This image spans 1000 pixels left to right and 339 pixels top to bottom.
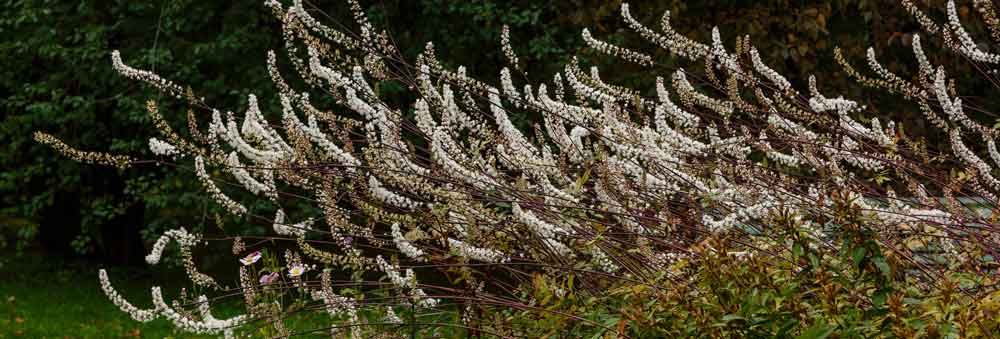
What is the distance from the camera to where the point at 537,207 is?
3365mm

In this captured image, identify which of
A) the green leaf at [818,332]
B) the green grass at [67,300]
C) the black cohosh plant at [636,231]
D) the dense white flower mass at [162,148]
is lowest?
the green leaf at [818,332]

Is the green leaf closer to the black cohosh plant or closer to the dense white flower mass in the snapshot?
the black cohosh plant

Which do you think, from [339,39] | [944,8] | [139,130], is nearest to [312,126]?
[339,39]

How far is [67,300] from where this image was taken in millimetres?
11500

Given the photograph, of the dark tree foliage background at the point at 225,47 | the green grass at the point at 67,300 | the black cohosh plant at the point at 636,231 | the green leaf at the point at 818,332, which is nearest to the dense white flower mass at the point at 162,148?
the black cohosh plant at the point at 636,231

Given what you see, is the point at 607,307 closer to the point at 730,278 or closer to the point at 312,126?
the point at 730,278

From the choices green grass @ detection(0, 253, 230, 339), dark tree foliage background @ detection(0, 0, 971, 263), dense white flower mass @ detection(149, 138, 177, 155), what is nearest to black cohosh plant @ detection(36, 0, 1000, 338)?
dense white flower mass @ detection(149, 138, 177, 155)

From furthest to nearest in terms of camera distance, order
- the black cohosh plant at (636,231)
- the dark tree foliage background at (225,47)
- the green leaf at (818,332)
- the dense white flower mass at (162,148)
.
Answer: the dark tree foliage background at (225,47) → the dense white flower mass at (162,148) → the black cohosh plant at (636,231) → the green leaf at (818,332)

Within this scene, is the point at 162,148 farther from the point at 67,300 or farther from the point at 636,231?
the point at 67,300

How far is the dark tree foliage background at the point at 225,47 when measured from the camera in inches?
342

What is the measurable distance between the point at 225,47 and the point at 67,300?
3488mm

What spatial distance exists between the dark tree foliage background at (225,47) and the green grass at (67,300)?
28.6 inches

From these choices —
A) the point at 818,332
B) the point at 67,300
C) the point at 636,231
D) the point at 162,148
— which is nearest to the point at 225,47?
the point at 67,300

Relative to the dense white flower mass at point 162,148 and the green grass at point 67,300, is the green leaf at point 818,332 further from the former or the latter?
the green grass at point 67,300
